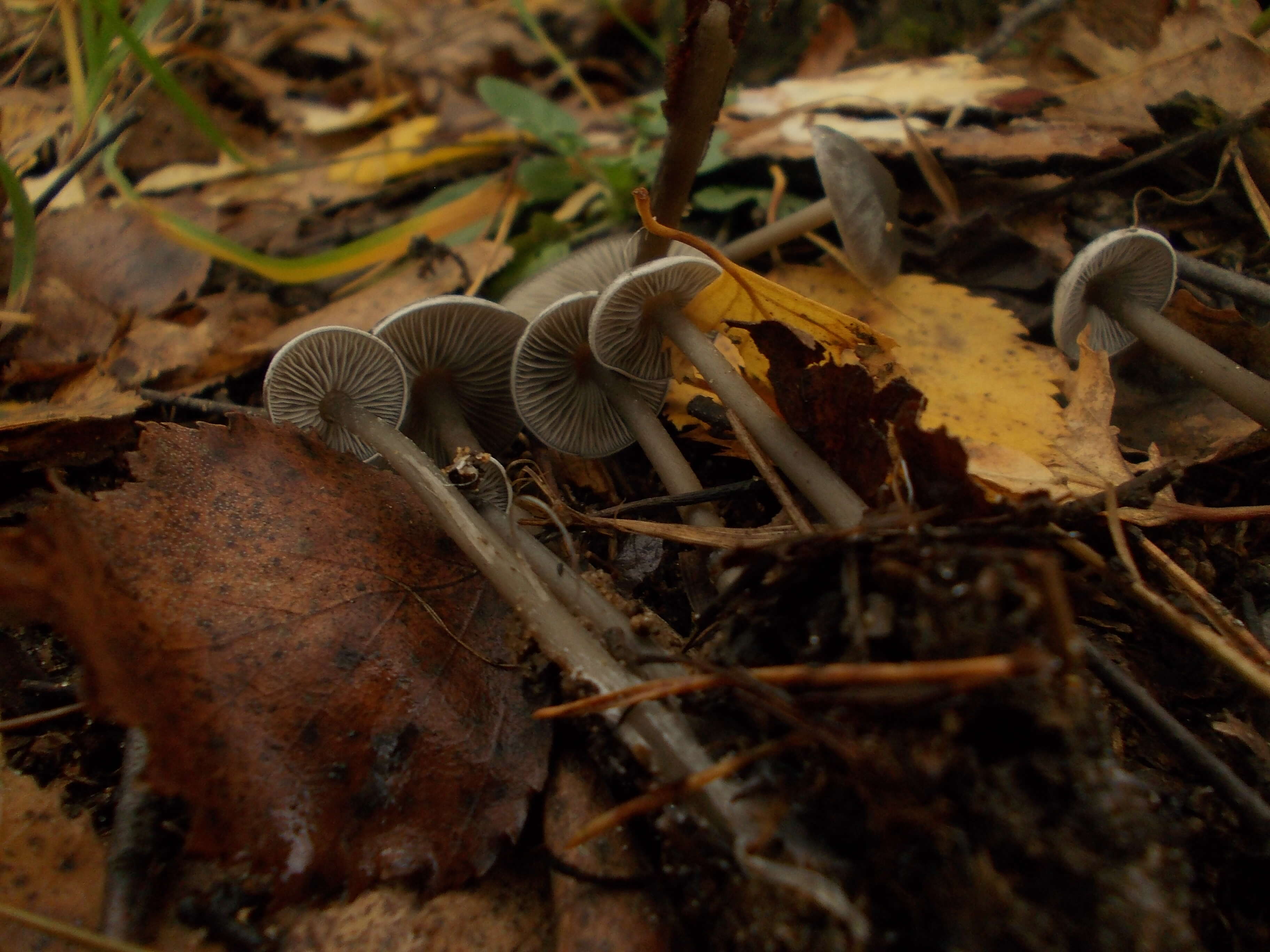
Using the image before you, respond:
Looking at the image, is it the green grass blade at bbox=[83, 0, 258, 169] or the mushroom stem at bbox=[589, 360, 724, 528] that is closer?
the mushroom stem at bbox=[589, 360, 724, 528]

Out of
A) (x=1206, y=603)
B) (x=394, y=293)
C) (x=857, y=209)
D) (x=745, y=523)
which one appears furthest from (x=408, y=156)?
(x=1206, y=603)

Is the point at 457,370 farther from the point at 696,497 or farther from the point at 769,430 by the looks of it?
the point at 769,430

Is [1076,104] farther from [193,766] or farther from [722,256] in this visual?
[193,766]

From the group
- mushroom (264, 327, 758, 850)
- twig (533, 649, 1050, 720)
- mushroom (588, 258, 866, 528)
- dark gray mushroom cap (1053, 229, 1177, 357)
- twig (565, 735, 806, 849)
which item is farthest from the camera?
dark gray mushroom cap (1053, 229, 1177, 357)

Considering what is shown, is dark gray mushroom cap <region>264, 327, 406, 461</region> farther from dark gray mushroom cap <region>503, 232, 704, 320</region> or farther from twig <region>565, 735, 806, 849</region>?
twig <region>565, 735, 806, 849</region>

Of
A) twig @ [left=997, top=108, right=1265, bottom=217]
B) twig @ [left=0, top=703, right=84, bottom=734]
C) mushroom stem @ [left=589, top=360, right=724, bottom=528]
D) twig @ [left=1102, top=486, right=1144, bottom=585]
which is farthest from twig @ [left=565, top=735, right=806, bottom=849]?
twig @ [left=997, top=108, right=1265, bottom=217]

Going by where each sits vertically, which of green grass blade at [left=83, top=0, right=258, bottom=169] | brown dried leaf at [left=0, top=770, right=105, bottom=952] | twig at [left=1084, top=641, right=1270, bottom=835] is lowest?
twig at [left=1084, top=641, right=1270, bottom=835]

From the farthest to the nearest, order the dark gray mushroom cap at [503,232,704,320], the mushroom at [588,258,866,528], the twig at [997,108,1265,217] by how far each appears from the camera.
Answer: the dark gray mushroom cap at [503,232,704,320]
the twig at [997,108,1265,217]
the mushroom at [588,258,866,528]
